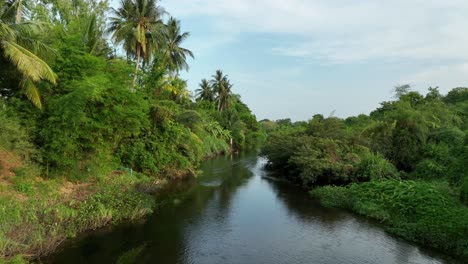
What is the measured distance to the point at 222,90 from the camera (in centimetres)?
6212

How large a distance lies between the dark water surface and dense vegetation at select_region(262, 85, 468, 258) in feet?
4.31

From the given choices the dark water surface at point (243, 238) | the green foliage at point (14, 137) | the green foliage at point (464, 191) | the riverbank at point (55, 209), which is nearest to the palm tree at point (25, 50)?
the green foliage at point (14, 137)

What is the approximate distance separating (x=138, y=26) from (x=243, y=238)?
18841 mm

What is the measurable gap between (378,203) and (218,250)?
34.2ft

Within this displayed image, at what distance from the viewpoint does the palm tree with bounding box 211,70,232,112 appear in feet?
202

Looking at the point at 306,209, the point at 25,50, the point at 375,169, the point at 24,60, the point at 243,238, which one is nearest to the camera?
the point at 24,60

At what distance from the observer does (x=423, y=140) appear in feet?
85.3

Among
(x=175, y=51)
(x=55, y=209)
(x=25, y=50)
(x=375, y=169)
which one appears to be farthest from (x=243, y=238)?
(x=175, y=51)

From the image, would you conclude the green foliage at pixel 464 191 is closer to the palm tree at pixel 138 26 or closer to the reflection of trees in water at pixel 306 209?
the reflection of trees in water at pixel 306 209

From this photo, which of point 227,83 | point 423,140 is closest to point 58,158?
point 423,140

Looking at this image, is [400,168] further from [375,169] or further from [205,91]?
[205,91]

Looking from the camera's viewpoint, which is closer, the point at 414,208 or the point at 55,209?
the point at 55,209

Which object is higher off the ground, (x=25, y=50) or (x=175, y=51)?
(x=175, y=51)

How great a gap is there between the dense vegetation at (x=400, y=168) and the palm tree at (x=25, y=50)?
16852 millimetres
